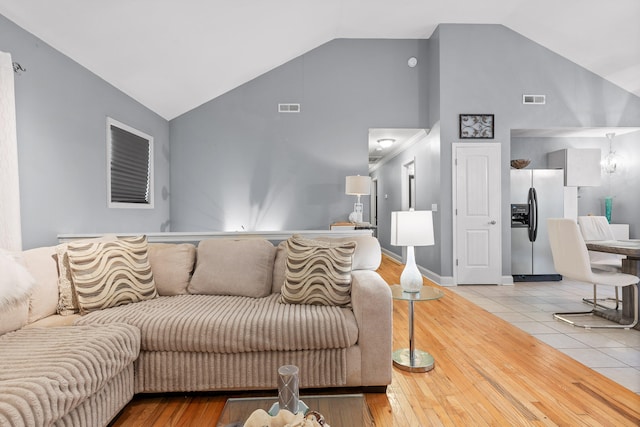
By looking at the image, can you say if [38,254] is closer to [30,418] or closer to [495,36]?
[30,418]

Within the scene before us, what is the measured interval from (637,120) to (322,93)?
4751 millimetres

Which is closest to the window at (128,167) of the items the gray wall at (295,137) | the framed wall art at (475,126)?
the gray wall at (295,137)

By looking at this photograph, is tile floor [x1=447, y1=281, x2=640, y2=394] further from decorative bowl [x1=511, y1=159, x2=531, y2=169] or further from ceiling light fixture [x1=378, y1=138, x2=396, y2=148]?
ceiling light fixture [x1=378, y1=138, x2=396, y2=148]

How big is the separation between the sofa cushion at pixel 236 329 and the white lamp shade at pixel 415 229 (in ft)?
2.19

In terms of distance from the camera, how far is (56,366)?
4.52ft

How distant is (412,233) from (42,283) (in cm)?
232

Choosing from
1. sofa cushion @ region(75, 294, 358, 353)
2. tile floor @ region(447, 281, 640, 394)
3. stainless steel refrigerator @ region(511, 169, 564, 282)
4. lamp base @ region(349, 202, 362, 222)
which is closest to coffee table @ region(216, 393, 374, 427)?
sofa cushion @ region(75, 294, 358, 353)

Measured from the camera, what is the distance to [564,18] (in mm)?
4504

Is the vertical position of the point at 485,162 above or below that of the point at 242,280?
above

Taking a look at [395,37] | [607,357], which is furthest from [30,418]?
[395,37]

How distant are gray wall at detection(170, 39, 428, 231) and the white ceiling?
0.27 meters

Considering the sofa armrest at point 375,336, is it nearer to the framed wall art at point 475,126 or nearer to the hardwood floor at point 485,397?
the hardwood floor at point 485,397

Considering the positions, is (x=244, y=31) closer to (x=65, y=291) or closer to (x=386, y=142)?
(x=386, y=142)

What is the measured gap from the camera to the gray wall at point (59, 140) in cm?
266
